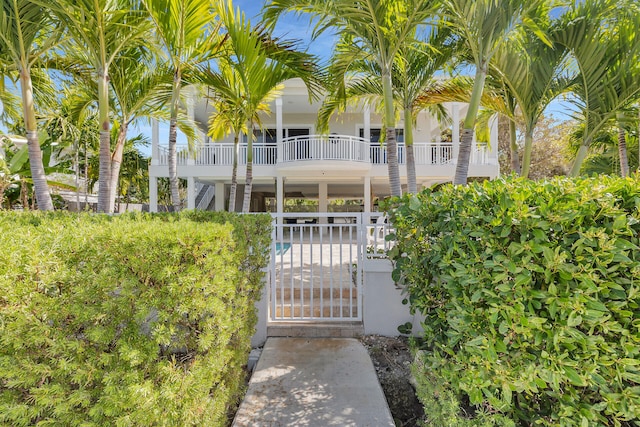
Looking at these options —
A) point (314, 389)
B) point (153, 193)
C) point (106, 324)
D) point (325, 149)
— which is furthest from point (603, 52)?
point (153, 193)

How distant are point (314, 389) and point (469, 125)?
3747 millimetres

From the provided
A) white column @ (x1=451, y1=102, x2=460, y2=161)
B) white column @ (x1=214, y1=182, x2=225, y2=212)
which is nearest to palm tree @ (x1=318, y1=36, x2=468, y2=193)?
white column @ (x1=451, y1=102, x2=460, y2=161)

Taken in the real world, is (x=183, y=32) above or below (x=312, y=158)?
above

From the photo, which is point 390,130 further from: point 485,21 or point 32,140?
point 32,140

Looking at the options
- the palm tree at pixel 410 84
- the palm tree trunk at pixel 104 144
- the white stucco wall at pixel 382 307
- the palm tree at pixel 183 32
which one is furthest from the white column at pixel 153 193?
the white stucco wall at pixel 382 307

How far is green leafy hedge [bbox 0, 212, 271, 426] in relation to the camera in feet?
4.50

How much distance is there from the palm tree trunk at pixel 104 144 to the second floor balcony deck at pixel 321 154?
6422mm

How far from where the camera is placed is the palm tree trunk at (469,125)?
12.9ft

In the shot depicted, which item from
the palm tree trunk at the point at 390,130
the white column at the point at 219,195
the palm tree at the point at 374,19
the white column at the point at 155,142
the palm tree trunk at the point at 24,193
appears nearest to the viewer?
the palm tree at the point at 374,19

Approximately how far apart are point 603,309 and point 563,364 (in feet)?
1.10

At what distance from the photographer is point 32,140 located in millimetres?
4754

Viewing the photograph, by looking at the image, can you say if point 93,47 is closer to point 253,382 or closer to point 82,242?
point 82,242

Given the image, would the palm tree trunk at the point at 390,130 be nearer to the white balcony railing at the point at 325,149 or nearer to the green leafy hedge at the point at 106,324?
the green leafy hedge at the point at 106,324

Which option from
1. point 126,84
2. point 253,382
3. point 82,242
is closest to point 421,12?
point 82,242
